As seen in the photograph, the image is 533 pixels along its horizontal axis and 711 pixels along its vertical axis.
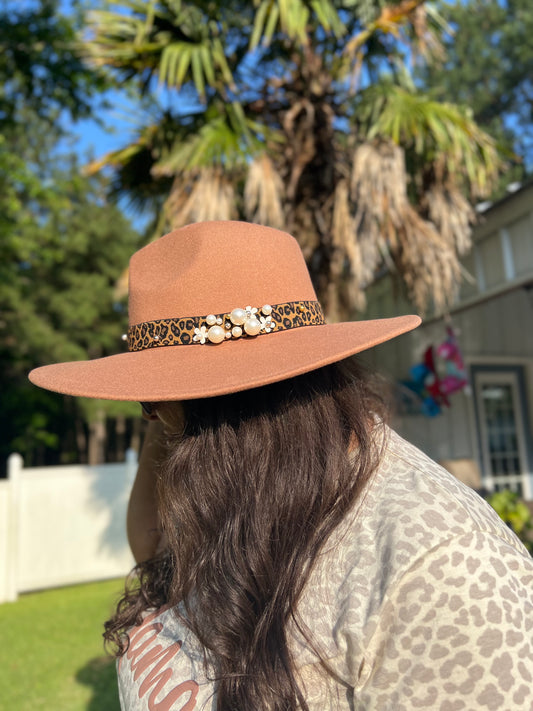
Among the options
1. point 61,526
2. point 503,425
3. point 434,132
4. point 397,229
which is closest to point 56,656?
point 61,526

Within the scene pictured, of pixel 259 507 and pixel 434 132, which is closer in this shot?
pixel 259 507

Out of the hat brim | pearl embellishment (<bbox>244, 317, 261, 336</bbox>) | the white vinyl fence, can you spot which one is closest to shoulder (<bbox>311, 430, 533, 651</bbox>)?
the hat brim

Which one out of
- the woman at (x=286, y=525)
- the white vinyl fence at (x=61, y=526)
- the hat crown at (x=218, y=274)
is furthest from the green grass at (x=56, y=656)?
the hat crown at (x=218, y=274)

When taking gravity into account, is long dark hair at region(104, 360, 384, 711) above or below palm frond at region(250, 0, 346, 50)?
Result: below

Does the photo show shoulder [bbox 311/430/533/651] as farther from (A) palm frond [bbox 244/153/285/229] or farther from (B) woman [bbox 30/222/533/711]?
(A) palm frond [bbox 244/153/285/229]

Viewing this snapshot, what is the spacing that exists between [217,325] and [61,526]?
702 cm

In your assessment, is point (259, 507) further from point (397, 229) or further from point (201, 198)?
point (397, 229)

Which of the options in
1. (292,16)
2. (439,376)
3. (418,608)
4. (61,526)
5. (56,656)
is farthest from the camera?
(439,376)

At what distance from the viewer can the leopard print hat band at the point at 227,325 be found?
106 centimetres

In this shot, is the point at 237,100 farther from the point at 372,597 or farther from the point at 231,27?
the point at 372,597

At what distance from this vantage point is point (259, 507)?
0.95m

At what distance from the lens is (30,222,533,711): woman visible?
28.9 inches

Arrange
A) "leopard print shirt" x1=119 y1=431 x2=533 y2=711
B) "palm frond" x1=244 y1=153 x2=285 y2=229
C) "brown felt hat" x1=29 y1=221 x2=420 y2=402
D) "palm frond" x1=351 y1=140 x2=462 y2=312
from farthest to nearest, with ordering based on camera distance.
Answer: "palm frond" x1=351 y1=140 x2=462 y2=312 < "palm frond" x1=244 y1=153 x2=285 y2=229 < "brown felt hat" x1=29 y1=221 x2=420 y2=402 < "leopard print shirt" x1=119 y1=431 x2=533 y2=711

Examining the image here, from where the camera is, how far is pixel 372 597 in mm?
774
